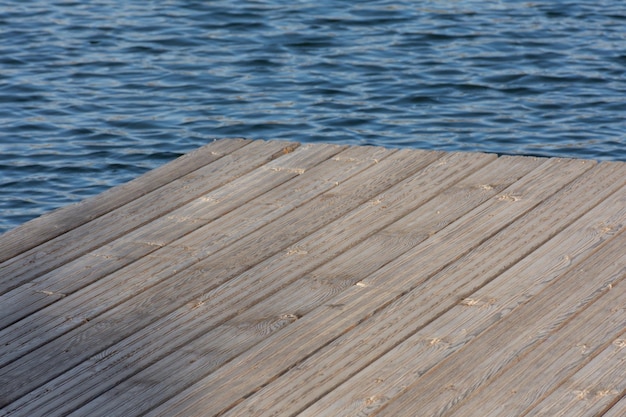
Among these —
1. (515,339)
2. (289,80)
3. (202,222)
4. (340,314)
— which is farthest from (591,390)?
(289,80)

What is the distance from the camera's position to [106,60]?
11352mm

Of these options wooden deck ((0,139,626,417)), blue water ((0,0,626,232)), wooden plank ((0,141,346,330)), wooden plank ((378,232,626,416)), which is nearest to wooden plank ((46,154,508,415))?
wooden deck ((0,139,626,417))

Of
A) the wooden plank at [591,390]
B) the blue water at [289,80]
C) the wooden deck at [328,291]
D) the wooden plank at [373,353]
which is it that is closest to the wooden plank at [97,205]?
the wooden deck at [328,291]

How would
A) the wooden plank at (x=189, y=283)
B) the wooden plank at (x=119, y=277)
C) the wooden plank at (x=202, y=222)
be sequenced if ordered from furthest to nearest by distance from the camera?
the wooden plank at (x=202, y=222)
the wooden plank at (x=119, y=277)
the wooden plank at (x=189, y=283)

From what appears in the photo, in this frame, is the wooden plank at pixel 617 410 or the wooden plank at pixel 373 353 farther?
the wooden plank at pixel 373 353

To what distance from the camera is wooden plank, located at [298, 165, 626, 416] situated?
391 centimetres

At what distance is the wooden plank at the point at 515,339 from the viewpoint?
381 cm

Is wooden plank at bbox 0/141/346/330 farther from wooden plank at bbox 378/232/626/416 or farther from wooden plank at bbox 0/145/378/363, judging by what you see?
wooden plank at bbox 378/232/626/416

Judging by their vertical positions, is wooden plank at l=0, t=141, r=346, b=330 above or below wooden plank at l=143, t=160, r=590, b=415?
below

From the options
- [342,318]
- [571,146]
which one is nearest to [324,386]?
[342,318]

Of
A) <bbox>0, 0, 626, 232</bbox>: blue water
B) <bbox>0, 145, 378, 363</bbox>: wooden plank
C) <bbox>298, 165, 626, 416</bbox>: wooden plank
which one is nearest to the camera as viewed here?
<bbox>298, 165, 626, 416</bbox>: wooden plank

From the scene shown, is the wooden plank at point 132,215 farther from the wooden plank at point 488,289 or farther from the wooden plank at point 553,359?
the wooden plank at point 553,359

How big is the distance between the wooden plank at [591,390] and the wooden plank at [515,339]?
0.23 ft

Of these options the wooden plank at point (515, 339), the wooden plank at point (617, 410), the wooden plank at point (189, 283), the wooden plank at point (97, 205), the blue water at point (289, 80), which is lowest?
the blue water at point (289, 80)
